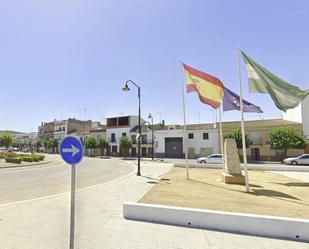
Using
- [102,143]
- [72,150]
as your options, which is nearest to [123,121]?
[102,143]

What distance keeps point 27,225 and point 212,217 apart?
486 centimetres

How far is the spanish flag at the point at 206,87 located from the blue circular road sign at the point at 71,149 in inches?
396

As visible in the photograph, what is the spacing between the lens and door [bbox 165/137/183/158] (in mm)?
50094

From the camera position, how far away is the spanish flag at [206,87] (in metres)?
13.1

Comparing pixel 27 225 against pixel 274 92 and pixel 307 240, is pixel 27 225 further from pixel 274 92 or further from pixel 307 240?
pixel 274 92

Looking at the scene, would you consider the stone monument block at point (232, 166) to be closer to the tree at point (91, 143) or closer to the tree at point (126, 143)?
the tree at point (126, 143)

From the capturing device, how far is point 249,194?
10.5 metres

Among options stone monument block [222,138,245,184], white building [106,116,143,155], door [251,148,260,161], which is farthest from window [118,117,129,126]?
stone monument block [222,138,245,184]

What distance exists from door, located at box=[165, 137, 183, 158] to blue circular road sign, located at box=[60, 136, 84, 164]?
152 ft

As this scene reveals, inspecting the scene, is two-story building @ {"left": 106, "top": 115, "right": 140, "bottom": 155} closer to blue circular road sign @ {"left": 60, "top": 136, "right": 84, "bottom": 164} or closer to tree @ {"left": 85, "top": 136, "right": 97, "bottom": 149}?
tree @ {"left": 85, "top": 136, "right": 97, "bottom": 149}

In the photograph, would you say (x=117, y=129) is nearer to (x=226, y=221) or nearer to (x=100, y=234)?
(x=100, y=234)

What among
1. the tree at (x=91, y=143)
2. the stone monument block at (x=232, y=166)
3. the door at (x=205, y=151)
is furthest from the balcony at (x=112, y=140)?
the stone monument block at (x=232, y=166)

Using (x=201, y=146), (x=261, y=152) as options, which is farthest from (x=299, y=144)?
(x=201, y=146)

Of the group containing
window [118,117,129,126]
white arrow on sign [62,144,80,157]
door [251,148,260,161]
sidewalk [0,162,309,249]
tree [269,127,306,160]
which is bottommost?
sidewalk [0,162,309,249]
